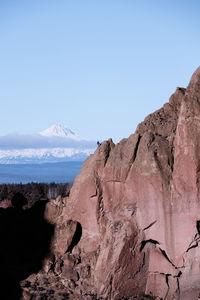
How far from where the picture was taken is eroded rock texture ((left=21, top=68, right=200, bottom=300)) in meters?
24.1

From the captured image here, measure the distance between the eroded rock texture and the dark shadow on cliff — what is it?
1.41 metres

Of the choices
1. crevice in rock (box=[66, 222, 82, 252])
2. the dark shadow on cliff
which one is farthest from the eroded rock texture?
the dark shadow on cliff

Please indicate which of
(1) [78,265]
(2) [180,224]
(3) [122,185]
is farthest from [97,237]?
(2) [180,224]

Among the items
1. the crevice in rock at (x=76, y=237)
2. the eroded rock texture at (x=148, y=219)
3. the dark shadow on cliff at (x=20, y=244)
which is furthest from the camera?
the crevice in rock at (x=76, y=237)

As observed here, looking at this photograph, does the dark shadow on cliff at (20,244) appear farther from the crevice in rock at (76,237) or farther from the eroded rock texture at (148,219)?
the crevice in rock at (76,237)

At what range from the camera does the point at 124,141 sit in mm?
27953

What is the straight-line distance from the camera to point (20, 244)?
30.8m

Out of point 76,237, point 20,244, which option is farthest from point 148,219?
point 20,244

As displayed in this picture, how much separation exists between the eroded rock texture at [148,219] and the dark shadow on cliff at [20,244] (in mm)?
1409

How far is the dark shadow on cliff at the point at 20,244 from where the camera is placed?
27031 millimetres

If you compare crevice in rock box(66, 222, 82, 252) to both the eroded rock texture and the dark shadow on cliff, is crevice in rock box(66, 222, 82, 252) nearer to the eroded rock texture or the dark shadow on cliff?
the eroded rock texture

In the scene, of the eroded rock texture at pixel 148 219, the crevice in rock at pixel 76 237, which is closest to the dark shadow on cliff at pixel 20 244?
the eroded rock texture at pixel 148 219

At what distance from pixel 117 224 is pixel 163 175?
3994 mm

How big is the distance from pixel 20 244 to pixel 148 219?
10448 mm
